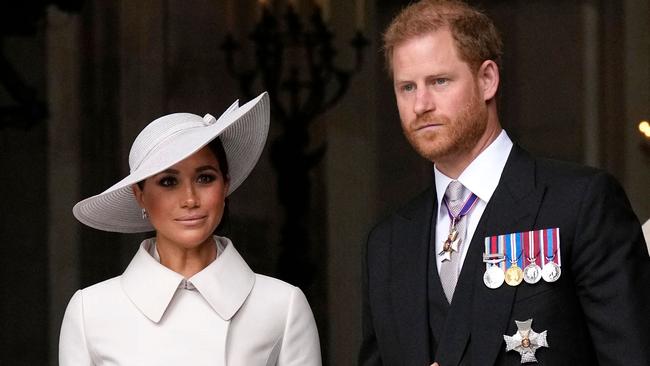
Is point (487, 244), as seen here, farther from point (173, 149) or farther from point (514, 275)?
point (173, 149)

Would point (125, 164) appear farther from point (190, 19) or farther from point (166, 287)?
point (166, 287)

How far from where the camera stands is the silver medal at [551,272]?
376 centimetres

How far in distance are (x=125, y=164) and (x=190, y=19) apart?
681 mm

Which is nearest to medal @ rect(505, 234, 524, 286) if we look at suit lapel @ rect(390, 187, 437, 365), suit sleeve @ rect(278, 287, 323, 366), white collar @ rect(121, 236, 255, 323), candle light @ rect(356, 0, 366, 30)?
suit lapel @ rect(390, 187, 437, 365)

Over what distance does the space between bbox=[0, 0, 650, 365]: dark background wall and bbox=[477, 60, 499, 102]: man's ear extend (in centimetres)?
239

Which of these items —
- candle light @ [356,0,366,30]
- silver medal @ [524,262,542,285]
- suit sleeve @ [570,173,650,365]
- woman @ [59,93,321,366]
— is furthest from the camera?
candle light @ [356,0,366,30]

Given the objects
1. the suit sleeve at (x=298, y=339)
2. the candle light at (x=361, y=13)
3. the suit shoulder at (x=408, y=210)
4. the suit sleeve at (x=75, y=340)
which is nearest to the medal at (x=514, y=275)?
the suit shoulder at (x=408, y=210)

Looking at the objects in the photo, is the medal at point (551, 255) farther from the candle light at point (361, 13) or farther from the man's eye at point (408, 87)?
the candle light at point (361, 13)

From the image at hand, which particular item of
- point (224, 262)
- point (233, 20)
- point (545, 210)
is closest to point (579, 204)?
point (545, 210)

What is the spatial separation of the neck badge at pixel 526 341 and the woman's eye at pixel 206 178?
0.87 metres

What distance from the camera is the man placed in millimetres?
3734

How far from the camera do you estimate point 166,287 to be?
408 centimetres

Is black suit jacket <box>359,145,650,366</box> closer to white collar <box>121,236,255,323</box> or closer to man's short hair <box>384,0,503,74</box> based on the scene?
man's short hair <box>384,0,503,74</box>

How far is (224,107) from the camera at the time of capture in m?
6.50
